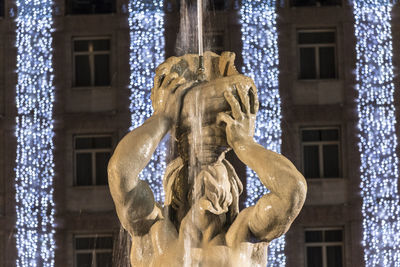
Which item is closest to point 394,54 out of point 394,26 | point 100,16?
point 394,26

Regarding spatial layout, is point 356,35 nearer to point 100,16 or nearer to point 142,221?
point 100,16

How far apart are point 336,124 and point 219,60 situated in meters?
13.9

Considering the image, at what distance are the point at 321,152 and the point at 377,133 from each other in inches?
40.5

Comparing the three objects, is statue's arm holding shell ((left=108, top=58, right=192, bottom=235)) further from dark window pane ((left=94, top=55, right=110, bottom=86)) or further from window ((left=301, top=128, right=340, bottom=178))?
dark window pane ((left=94, top=55, right=110, bottom=86))

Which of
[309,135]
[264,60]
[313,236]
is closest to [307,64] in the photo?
[264,60]

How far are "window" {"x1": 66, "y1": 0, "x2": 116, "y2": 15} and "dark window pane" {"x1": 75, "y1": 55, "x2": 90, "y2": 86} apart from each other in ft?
2.68

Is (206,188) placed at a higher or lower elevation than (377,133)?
lower

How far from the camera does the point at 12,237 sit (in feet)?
58.9

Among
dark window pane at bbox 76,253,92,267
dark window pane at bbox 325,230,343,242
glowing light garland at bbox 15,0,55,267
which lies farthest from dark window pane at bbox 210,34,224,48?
dark window pane at bbox 76,253,92,267

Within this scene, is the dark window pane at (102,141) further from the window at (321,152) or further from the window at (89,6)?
the window at (321,152)

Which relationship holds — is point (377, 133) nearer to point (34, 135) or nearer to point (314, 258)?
point (314, 258)

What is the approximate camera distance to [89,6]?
18.8m

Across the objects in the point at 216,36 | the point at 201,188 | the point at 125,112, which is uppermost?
the point at 216,36

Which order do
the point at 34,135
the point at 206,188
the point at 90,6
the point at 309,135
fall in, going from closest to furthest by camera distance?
the point at 206,188
the point at 34,135
the point at 309,135
the point at 90,6
